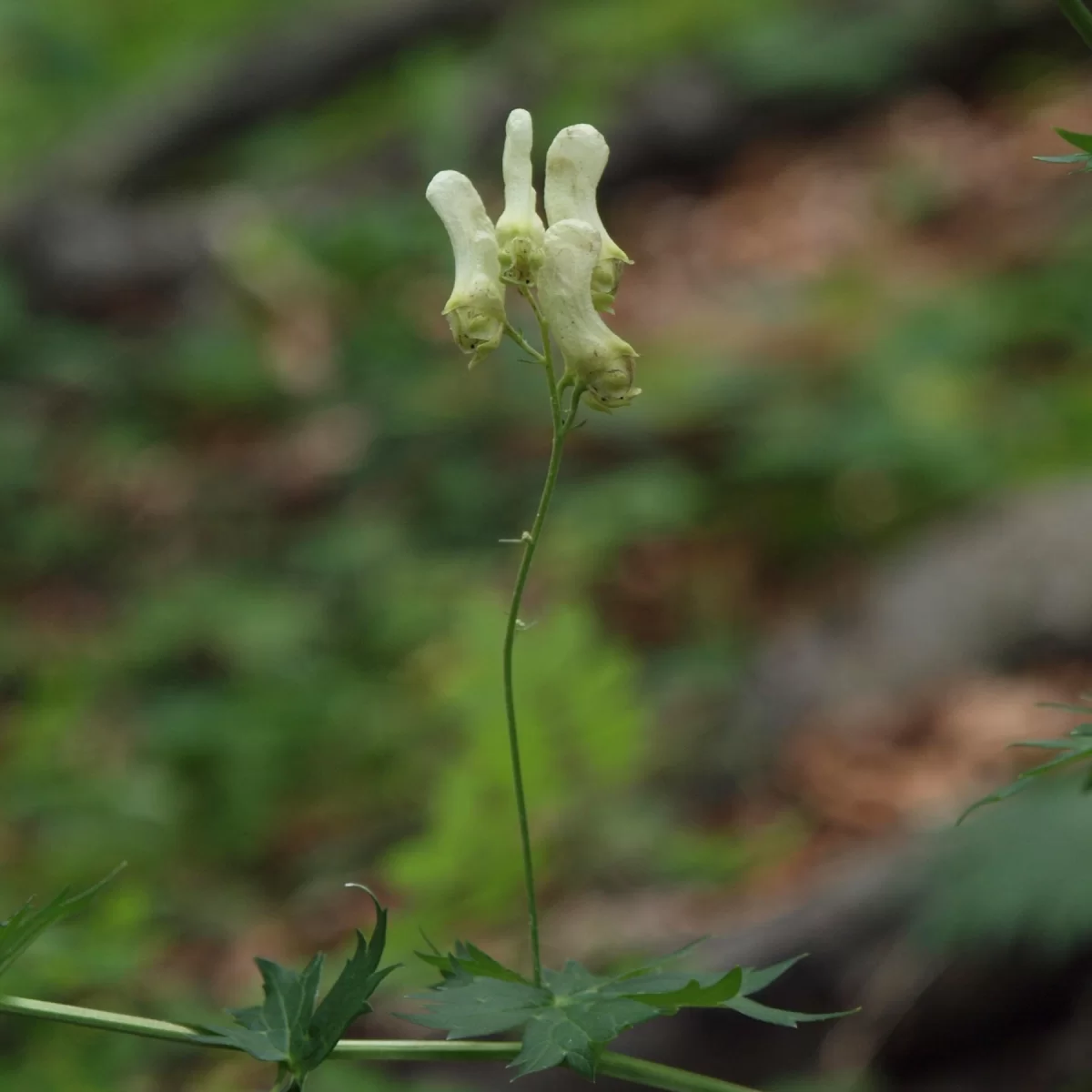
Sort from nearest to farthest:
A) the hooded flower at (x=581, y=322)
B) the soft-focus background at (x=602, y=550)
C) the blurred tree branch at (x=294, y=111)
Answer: the hooded flower at (x=581, y=322), the soft-focus background at (x=602, y=550), the blurred tree branch at (x=294, y=111)

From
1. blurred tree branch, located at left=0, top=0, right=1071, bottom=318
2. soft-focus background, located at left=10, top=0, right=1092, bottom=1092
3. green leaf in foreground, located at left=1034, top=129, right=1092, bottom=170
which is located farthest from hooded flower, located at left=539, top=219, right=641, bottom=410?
blurred tree branch, located at left=0, top=0, right=1071, bottom=318

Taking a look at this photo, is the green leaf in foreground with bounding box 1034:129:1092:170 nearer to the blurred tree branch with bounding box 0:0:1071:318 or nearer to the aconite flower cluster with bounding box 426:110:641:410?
the aconite flower cluster with bounding box 426:110:641:410

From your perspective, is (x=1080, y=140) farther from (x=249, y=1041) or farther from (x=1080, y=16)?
(x=249, y=1041)

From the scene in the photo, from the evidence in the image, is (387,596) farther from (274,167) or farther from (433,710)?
(274,167)

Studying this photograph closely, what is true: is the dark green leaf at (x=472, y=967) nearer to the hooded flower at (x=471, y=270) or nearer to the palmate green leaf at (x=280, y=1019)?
the palmate green leaf at (x=280, y=1019)

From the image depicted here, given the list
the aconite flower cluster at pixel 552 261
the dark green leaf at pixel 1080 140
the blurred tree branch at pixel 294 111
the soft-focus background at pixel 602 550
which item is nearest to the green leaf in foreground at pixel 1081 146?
the dark green leaf at pixel 1080 140

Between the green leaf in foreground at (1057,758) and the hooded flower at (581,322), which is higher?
the hooded flower at (581,322)
